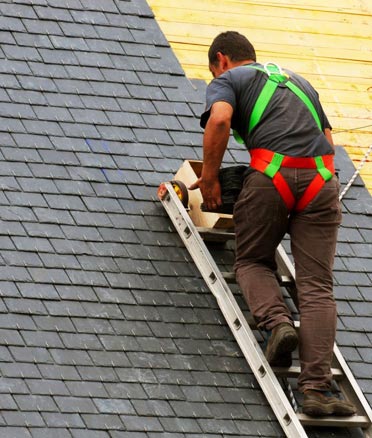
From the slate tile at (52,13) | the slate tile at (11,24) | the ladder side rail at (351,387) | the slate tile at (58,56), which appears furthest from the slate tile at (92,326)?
the slate tile at (52,13)

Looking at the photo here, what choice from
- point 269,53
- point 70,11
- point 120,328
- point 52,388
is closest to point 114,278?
point 120,328

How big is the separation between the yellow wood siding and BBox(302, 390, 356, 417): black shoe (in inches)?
91.1

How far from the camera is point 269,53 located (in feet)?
32.0

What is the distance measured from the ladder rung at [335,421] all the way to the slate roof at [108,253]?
2.9 inches

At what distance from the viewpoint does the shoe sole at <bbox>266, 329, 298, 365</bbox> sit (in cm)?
712

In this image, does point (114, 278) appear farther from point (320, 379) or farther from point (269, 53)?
point (269, 53)

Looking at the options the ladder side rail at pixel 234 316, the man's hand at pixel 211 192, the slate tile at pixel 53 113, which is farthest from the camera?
the slate tile at pixel 53 113

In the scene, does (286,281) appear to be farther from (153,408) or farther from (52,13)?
(52,13)

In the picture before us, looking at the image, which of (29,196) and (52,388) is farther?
(29,196)

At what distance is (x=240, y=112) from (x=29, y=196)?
3.76 feet

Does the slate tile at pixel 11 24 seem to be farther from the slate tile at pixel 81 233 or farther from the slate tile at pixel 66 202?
the slate tile at pixel 81 233

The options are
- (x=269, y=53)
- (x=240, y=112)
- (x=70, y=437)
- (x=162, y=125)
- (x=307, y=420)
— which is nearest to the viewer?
(x=70, y=437)

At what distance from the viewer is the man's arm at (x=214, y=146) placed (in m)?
7.42

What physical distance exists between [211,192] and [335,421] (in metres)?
1.30
